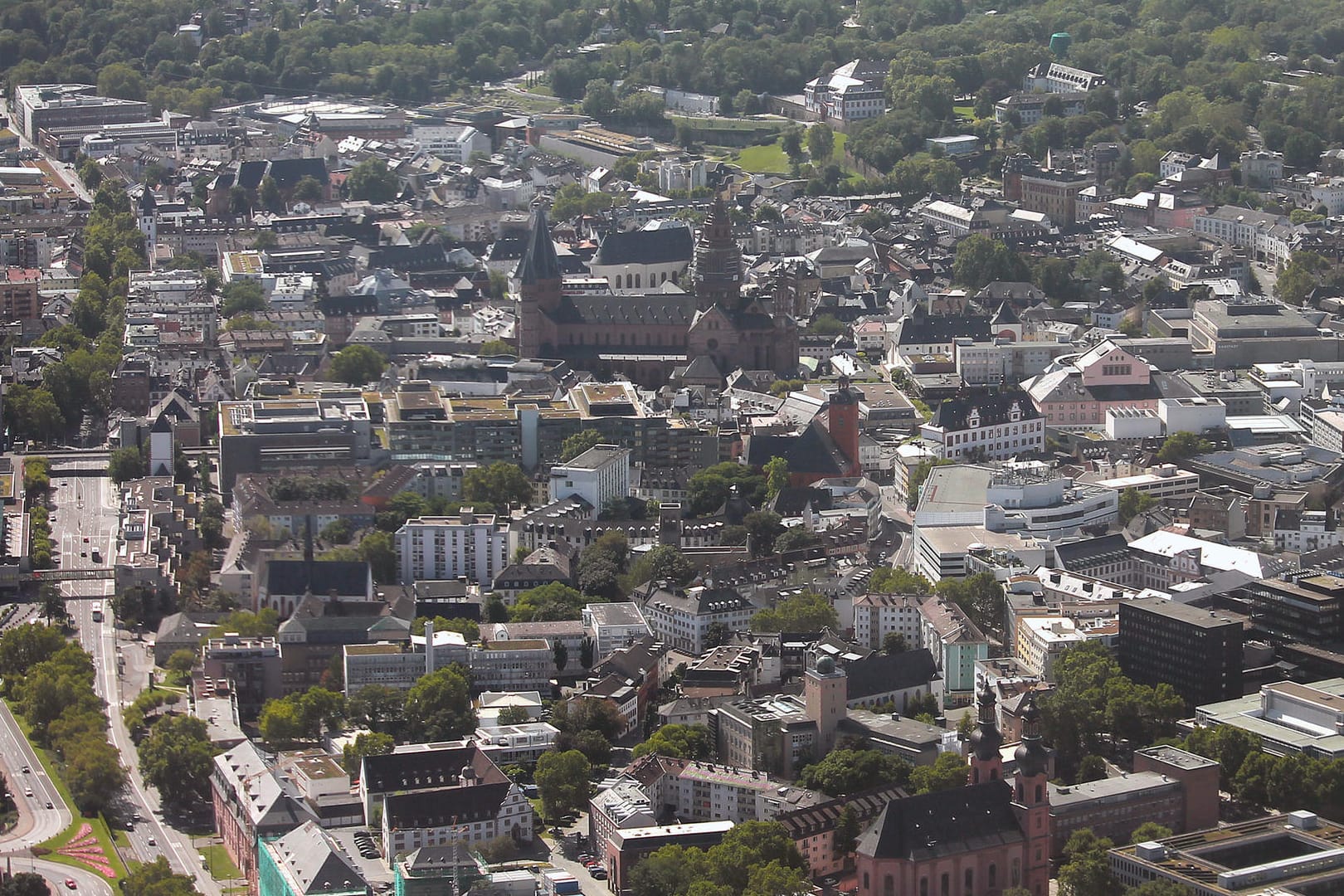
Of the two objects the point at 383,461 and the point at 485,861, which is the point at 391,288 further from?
the point at 485,861

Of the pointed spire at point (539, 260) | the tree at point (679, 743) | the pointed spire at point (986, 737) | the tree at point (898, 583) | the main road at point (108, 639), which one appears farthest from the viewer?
the pointed spire at point (539, 260)

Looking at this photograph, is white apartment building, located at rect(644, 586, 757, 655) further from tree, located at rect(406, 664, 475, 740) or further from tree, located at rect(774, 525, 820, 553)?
tree, located at rect(406, 664, 475, 740)

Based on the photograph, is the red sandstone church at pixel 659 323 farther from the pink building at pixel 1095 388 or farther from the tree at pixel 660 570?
the tree at pixel 660 570

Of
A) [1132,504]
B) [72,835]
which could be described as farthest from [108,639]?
[1132,504]

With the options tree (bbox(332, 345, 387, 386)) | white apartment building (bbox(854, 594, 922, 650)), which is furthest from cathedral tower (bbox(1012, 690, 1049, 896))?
tree (bbox(332, 345, 387, 386))

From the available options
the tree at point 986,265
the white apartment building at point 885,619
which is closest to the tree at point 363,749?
the white apartment building at point 885,619

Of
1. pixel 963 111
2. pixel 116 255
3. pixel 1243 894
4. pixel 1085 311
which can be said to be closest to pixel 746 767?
pixel 1243 894
